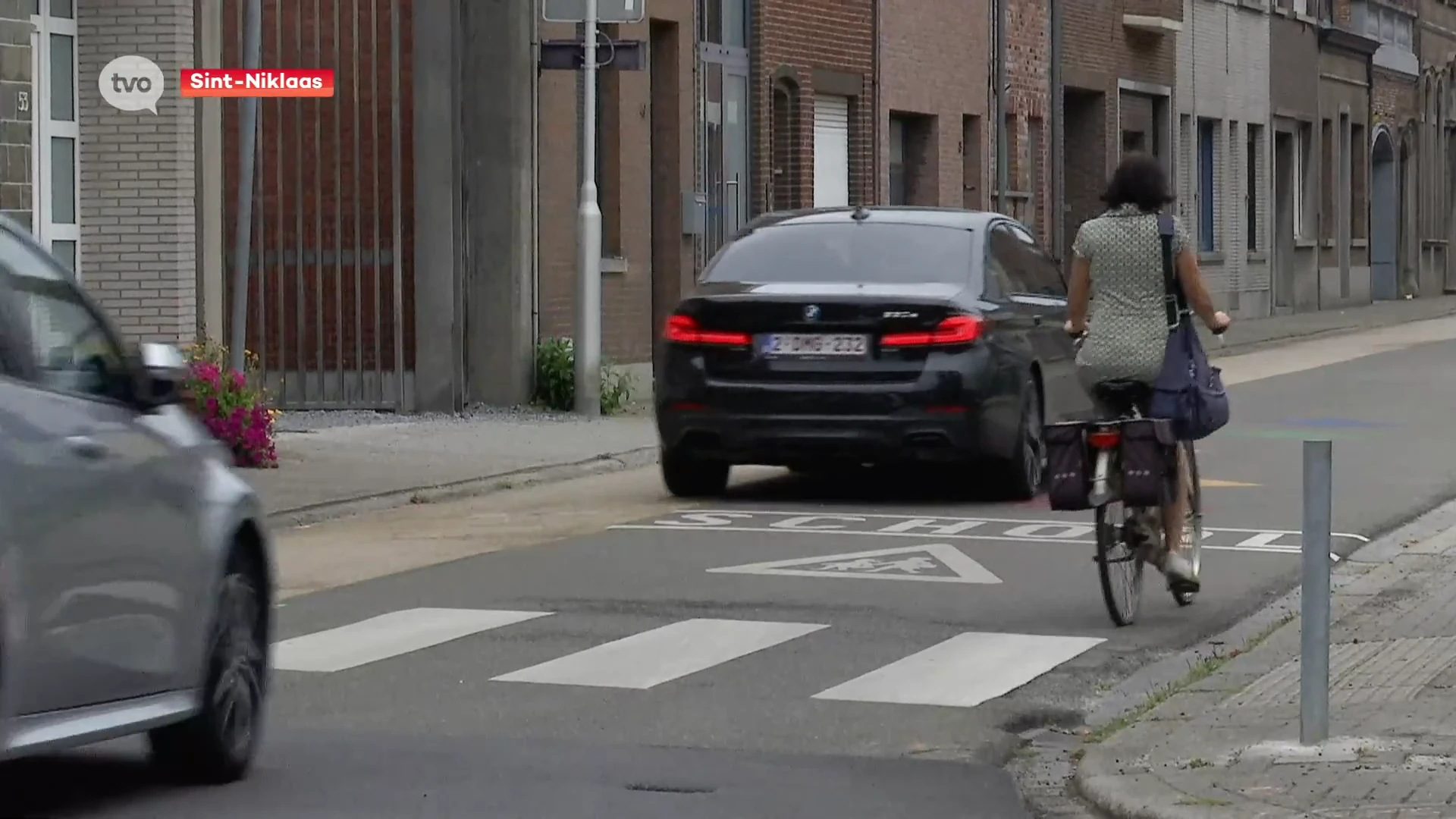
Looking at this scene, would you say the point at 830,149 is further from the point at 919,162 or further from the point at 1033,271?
the point at 1033,271

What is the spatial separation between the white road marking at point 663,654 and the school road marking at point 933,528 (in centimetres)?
333

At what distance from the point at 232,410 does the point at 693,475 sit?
2.92 meters

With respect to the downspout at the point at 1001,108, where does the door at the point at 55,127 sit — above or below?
below

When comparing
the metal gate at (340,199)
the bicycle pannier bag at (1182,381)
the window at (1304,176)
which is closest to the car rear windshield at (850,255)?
the bicycle pannier bag at (1182,381)

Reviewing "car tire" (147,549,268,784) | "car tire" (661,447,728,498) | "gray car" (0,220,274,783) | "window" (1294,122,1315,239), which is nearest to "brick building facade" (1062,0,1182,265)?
"window" (1294,122,1315,239)

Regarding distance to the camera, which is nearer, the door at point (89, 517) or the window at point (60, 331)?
the door at point (89, 517)

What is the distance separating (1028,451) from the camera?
51.2ft

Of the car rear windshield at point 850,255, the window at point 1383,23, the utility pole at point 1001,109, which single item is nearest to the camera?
the car rear windshield at point 850,255

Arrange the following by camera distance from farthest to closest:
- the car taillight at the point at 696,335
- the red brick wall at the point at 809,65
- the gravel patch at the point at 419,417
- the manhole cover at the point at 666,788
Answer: the red brick wall at the point at 809,65 → the gravel patch at the point at 419,417 → the car taillight at the point at 696,335 → the manhole cover at the point at 666,788

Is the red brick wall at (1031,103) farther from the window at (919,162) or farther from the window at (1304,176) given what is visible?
the window at (1304,176)

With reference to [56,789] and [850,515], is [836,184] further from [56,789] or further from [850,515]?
[56,789]

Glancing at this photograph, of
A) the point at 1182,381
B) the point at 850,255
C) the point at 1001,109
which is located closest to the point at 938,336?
the point at 850,255

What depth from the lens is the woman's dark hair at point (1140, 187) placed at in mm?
10867

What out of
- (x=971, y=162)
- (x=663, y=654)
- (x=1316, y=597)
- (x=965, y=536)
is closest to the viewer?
(x=1316, y=597)
